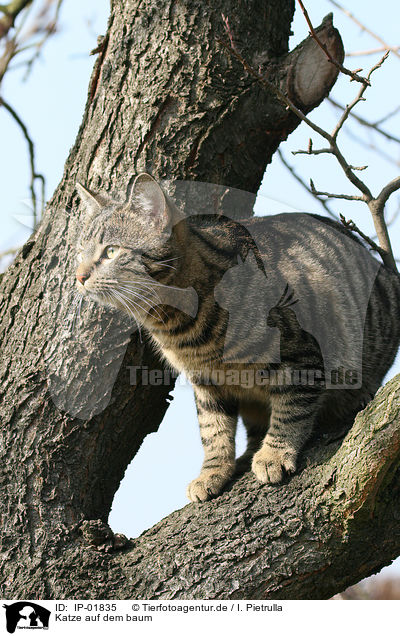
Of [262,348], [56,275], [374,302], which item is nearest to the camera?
[262,348]

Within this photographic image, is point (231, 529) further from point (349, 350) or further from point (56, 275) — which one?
point (56, 275)

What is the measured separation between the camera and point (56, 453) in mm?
3146

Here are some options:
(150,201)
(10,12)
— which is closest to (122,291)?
(150,201)

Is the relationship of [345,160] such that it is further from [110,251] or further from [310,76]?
[110,251]

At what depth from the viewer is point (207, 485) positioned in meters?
3.12

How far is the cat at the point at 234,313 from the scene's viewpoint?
3062mm

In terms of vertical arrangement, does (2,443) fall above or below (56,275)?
below

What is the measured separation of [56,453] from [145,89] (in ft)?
6.38

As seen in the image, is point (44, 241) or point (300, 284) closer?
point (300, 284)

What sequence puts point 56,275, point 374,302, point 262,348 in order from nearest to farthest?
1. point 262,348
2. point 56,275
3. point 374,302
